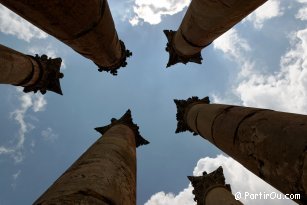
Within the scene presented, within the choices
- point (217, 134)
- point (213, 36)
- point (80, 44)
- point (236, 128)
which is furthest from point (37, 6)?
point (213, 36)

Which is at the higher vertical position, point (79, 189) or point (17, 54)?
point (17, 54)

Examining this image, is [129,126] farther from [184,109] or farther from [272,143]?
[272,143]

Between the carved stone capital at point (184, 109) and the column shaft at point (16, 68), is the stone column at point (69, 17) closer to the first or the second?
the column shaft at point (16, 68)

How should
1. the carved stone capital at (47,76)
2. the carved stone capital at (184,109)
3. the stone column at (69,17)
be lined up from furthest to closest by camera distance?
the carved stone capital at (184,109)
the carved stone capital at (47,76)
the stone column at (69,17)

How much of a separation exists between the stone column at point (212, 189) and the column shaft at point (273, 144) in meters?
5.59

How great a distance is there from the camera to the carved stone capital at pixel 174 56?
46.2ft

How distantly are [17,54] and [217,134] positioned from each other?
6597 millimetres

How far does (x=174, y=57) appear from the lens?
1443 centimetres

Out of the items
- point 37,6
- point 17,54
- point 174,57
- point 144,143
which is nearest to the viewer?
point 37,6

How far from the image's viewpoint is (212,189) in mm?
12273

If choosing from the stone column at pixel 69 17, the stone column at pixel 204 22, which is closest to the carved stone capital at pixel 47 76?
the stone column at pixel 69 17

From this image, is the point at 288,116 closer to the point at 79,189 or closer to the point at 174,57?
the point at 79,189

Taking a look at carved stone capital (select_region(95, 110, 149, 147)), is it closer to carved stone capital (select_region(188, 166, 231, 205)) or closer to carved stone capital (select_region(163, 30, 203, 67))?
carved stone capital (select_region(188, 166, 231, 205))

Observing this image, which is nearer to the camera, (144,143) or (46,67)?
(46,67)
